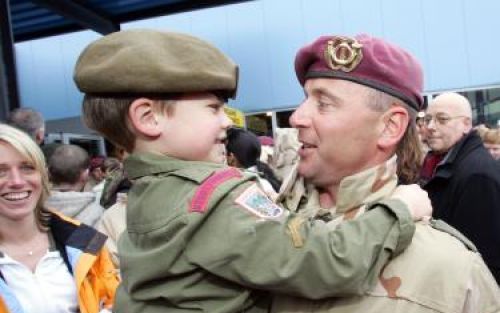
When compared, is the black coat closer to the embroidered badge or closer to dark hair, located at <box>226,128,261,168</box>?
dark hair, located at <box>226,128,261,168</box>

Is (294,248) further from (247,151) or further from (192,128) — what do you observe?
(247,151)

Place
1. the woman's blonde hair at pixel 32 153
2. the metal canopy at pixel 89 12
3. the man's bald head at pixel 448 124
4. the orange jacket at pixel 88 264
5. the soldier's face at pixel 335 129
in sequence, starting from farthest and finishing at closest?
the metal canopy at pixel 89 12
the man's bald head at pixel 448 124
the woman's blonde hair at pixel 32 153
the orange jacket at pixel 88 264
the soldier's face at pixel 335 129

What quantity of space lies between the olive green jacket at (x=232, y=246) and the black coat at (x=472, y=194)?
2394 millimetres

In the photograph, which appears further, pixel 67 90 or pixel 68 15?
pixel 67 90

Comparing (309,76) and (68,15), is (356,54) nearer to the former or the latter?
(309,76)

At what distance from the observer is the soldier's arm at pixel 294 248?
1162mm

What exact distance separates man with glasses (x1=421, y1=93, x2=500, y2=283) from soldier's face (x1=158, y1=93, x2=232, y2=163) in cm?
251

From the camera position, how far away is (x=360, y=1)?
993 centimetres

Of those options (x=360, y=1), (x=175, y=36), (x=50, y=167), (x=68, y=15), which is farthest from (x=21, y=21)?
(x=175, y=36)

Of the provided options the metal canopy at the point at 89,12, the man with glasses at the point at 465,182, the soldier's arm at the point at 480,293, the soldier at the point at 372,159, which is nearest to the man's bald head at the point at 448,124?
the man with glasses at the point at 465,182

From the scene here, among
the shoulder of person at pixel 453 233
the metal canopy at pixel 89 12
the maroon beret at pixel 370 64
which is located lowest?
the shoulder of person at pixel 453 233

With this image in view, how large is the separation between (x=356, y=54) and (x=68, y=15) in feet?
28.5

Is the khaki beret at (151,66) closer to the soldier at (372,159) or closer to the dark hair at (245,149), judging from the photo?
the soldier at (372,159)

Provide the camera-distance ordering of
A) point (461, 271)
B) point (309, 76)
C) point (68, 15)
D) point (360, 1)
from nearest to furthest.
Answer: point (461, 271) → point (309, 76) → point (68, 15) → point (360, 1)
